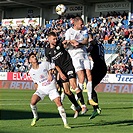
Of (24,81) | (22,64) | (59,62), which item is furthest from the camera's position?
Result: (22,64)

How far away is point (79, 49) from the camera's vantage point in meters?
12.1

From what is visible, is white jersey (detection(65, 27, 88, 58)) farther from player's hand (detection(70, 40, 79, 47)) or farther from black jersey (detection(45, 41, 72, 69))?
black jersey (detection(45, 41, 72, 69))

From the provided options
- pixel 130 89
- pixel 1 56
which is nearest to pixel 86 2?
pixel 1 56

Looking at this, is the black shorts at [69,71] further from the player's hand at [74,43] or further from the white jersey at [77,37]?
the player's hand at [74,43]

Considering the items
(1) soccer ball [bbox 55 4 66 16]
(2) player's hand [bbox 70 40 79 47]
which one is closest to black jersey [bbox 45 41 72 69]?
(2) player's hand [bbox 70 40 79 47]

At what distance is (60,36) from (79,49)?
2457cm

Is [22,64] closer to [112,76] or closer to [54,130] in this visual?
[112,76]

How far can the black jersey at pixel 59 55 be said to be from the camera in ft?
37.6

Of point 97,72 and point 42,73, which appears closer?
point 42,73

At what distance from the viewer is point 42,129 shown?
10164 millimetres

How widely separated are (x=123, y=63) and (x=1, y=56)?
11.9 metres

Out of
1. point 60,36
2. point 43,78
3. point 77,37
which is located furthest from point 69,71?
point 60,36

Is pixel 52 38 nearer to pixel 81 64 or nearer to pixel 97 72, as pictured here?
pixel 81 64

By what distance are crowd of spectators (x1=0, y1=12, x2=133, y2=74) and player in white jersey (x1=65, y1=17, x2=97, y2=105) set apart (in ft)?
67.7
